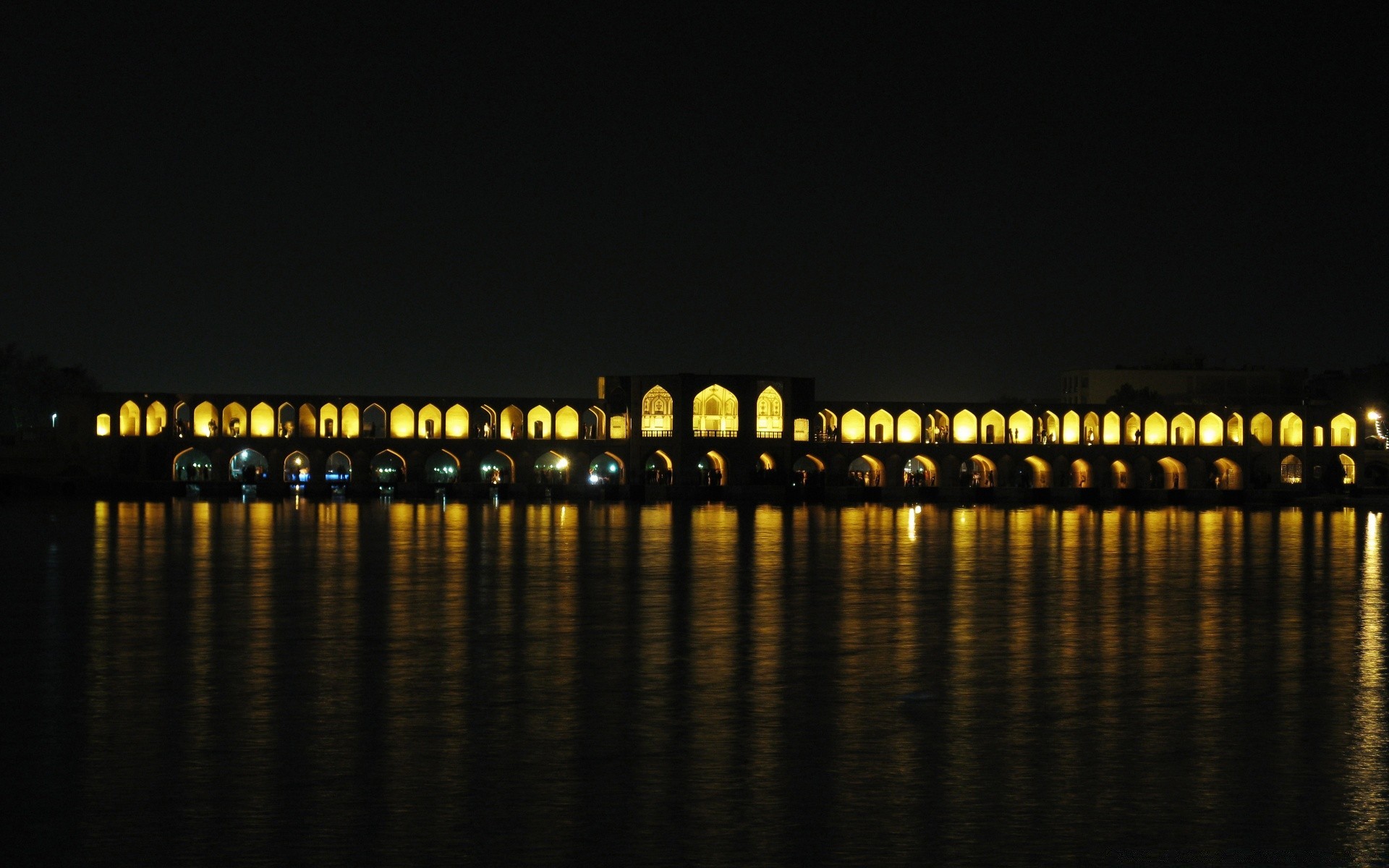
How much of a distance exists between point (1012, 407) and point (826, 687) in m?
40.7

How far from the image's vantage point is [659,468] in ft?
146

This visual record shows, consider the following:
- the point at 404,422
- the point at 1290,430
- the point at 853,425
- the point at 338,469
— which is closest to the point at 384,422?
the point at 404,422

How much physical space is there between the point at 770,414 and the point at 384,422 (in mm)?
10946

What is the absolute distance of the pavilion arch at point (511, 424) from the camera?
149 ft

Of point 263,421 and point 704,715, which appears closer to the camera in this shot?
point 704,715

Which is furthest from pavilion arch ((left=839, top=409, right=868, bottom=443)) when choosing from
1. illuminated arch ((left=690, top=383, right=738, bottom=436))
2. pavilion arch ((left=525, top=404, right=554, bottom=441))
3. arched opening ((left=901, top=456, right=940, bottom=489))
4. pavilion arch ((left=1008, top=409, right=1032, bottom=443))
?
pavilion arch ((left=525, top=404, right=554, bottom=441))

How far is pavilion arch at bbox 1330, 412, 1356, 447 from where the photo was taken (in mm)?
47219

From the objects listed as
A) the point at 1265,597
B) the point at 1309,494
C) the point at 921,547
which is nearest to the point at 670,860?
the point at 1265,597

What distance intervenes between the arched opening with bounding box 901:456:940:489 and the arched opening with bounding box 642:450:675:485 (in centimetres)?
709

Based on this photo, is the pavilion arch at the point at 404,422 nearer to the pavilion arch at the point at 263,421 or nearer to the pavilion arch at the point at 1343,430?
the pavilion arch at the point at 263,421

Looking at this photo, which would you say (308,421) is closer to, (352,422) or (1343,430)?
(352,422)

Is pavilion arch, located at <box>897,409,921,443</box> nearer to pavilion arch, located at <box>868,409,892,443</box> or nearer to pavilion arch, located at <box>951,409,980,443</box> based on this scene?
pavilion arch, located at <box>868,409,892,443</box>

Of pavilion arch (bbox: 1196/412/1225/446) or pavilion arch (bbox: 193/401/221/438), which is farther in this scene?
pavilion arch (bbox: 1196/412/1225/446)

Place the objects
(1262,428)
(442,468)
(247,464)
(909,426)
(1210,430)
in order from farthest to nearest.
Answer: (442,468)
(1210,430)
(1262,428)
(909,426)
(247,464)
